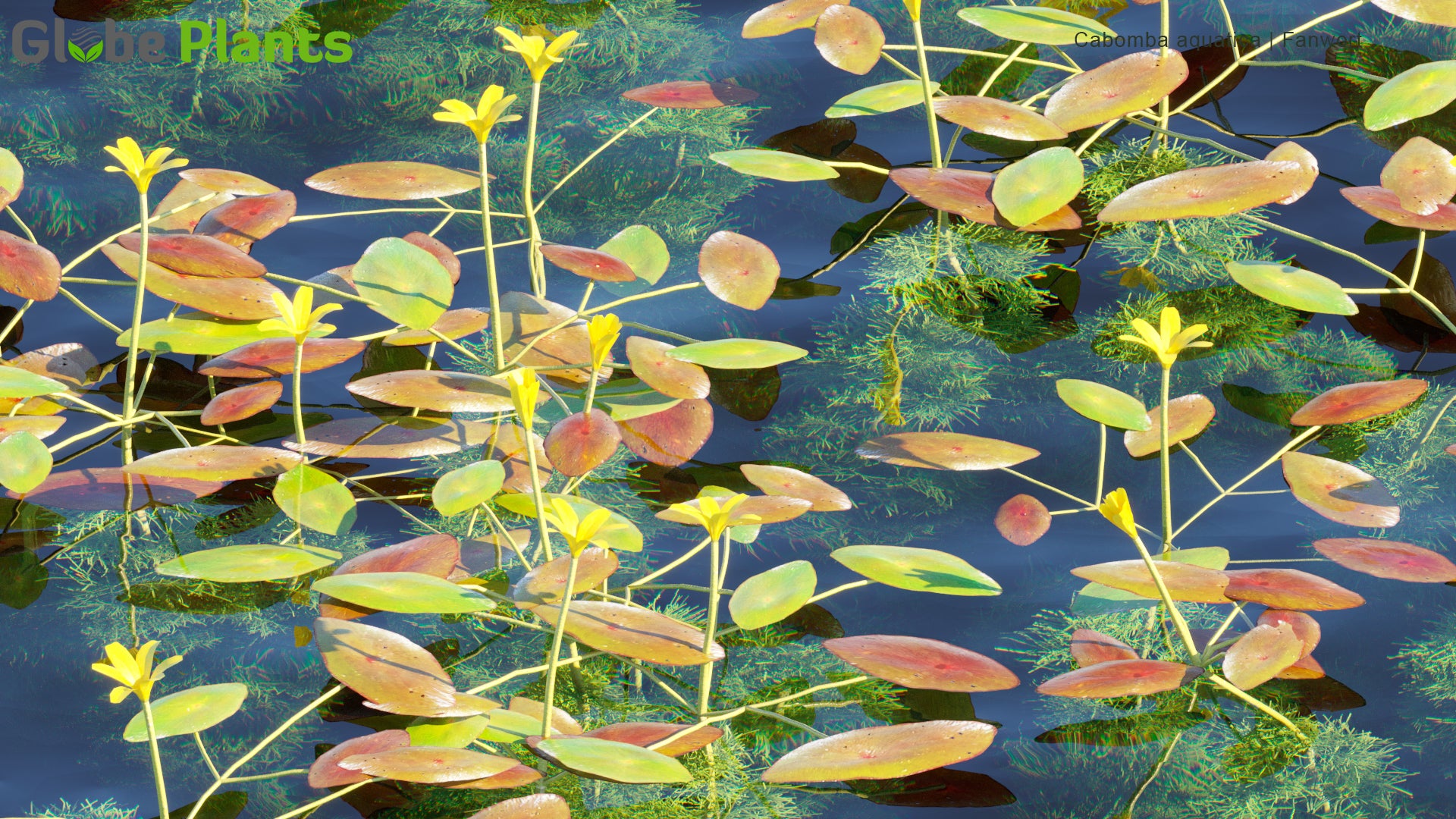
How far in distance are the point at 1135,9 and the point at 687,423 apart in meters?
1.19

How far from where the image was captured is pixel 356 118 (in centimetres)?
188

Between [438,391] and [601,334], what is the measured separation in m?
0.27

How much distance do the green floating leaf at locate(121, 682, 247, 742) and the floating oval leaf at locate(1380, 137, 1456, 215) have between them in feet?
4.57

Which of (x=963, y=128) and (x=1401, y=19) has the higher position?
(x=1401, y=19)

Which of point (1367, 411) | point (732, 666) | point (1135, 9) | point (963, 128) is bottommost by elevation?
point (732, 666)

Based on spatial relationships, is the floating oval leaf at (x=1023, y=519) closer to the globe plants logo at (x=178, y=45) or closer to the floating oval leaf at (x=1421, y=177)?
the floating oval leaf at (x=1421, y=177)

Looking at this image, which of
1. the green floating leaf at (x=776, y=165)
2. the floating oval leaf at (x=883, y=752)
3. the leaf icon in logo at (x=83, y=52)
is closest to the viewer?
the floating oval leaf at (x=883, y=752)

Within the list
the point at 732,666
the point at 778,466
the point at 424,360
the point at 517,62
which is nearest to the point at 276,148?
the point at 517,62

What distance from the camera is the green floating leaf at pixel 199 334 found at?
1.35 meters

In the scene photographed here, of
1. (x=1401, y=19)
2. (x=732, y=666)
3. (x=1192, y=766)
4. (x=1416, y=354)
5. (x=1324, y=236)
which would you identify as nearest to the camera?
(x=1192, y=766)

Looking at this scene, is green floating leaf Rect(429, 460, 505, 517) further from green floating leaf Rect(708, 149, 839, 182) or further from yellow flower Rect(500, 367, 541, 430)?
green floating leaf Rect(708, 149, 839, 182)

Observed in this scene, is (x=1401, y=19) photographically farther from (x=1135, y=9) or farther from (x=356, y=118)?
(x=356, y=118)

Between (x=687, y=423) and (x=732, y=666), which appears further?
(x=687, y=423)

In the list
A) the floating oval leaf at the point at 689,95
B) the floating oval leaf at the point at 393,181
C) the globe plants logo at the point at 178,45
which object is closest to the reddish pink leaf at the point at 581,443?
the floating oval leaf at the point at 393,181
